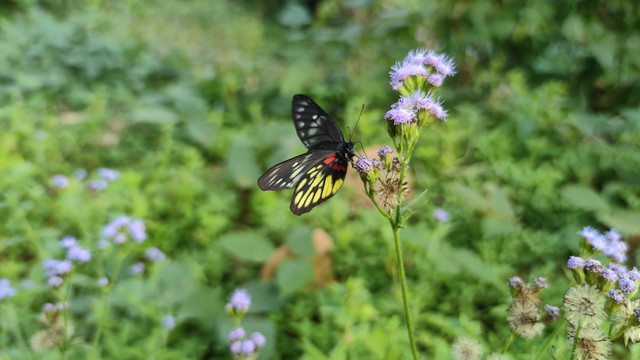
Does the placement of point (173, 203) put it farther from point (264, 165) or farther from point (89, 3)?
point (89, 3)

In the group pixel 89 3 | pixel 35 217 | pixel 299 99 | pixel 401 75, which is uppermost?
pixel 89 3

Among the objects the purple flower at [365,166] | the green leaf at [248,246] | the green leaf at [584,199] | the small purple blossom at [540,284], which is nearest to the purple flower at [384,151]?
the purple flower at [365,166]

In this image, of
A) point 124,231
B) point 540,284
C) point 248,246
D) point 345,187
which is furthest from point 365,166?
point 345,187

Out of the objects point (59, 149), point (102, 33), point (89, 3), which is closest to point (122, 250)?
point (59, 149)

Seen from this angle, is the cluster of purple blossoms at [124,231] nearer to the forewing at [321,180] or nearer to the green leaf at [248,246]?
the green leaf at [248,246]

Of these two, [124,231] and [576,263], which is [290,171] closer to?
[576,263]

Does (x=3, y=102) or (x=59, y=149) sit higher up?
(x=3, y=102)

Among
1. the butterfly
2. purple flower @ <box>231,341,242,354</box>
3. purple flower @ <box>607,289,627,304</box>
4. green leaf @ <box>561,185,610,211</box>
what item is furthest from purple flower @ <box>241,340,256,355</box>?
green leaf @ <box>561,185,610,211</box>
